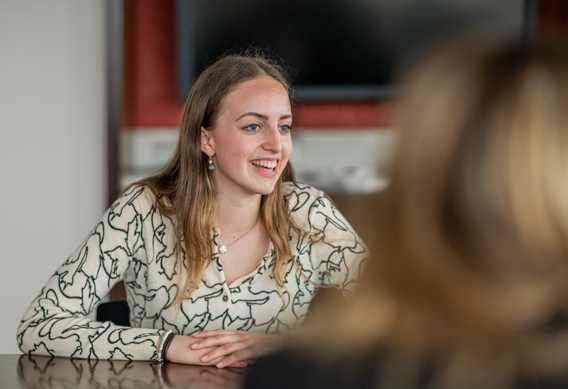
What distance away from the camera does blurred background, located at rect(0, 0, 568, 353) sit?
3.18 metres

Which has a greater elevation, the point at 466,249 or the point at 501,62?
the point at 501,62

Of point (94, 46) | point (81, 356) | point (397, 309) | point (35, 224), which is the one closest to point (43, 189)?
point (35, 224)

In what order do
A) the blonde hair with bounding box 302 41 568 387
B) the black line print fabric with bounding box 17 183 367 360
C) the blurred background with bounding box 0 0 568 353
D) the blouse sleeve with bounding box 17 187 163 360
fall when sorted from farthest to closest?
1. the blurred background with bounding box 0 0 568 353
2. the black line print fabric with bounding box 17 183 367 360
3. the blouse sleeve with bounding box 17 187 163 360
4. the blonde hair with bounding box 302 41 568 387

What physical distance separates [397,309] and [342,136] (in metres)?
2.62

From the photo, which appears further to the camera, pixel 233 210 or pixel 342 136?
pixel 342 136

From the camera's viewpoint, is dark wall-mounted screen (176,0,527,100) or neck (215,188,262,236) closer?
neck (215,188,262,236)

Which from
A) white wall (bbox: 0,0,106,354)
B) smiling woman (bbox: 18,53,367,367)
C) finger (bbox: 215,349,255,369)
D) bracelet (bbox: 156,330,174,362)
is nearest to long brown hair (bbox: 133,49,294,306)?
smiling woman (bbox: 18,53,367,367)

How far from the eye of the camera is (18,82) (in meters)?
3.18

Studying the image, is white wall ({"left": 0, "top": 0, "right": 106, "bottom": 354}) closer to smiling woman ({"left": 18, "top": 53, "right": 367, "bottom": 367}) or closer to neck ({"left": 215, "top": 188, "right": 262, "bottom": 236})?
smiling woman ({"left": 18, "top": 53, "right": 367, "bottom": 367})

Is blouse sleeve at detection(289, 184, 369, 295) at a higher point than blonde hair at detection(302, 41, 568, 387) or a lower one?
lower

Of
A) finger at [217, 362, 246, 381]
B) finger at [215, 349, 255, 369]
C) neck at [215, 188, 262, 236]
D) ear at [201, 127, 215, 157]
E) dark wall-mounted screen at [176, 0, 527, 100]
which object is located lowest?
finger at [215, 349, 255, 369]

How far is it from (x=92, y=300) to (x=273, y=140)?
64 cm

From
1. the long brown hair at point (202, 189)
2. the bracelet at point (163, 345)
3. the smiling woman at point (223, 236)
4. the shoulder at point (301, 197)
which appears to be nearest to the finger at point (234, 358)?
the bracelet at point (163, 345)

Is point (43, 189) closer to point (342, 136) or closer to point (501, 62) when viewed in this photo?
point (342, 136)
